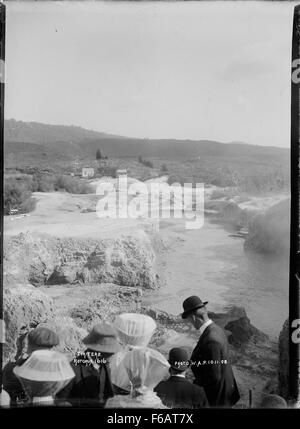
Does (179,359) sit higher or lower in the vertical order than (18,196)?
lower

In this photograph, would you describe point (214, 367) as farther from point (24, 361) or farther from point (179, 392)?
point (24, 361)

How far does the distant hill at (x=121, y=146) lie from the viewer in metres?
3.43

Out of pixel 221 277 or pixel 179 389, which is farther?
pixel 221 277

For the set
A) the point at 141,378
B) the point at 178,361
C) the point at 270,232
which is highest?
the point at 270,232

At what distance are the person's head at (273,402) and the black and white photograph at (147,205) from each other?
12 millimetres

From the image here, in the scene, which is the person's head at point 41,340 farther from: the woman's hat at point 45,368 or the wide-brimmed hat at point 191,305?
the wide-brimmed hat at point 191,305

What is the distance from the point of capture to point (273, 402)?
3.37 m

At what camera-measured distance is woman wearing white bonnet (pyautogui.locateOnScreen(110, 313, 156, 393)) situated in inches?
131

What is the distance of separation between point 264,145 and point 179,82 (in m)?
0.66

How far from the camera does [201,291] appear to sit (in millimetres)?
3453

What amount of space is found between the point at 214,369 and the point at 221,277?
56cm

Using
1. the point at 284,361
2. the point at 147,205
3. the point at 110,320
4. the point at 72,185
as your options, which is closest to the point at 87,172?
the point at 72,185
